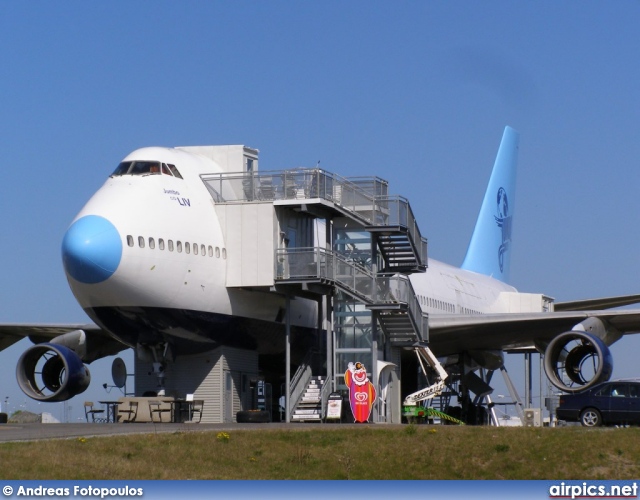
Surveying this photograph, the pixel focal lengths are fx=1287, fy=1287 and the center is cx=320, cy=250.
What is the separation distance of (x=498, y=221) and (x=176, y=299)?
3084cm

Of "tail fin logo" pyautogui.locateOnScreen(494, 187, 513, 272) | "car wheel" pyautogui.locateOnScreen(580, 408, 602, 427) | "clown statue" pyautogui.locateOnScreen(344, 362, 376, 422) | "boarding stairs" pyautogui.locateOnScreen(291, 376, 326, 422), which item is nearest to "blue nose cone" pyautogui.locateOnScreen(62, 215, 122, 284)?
"boarding stairs" pyautogui.locateOnScreen(291, 376, 326, 422)

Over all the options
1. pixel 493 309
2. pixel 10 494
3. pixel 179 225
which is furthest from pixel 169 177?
pixel 493 309

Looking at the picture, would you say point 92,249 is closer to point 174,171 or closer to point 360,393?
point 174,171

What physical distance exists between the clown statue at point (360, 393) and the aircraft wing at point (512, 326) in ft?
18.1

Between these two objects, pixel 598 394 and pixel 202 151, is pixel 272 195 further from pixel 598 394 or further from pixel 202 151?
pixel 598 394

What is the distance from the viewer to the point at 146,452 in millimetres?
19547

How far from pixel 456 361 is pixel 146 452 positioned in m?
25.0

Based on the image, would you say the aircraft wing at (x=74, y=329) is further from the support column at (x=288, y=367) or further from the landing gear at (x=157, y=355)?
the support column at (x=288, y=367)

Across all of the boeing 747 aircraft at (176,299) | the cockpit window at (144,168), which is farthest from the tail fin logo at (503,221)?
the cockpit window at (144,168)

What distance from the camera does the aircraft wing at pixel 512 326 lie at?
33.7 metres

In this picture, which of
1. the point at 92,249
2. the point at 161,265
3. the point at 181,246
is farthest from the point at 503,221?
the point at 92,249

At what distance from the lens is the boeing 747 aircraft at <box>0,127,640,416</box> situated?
27828 millimetres

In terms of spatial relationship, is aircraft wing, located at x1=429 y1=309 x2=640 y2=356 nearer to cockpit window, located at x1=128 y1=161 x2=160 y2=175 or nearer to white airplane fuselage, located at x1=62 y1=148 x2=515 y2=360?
white airplane fuselage, located at x1=62 y1=148 x2=515 y2=360

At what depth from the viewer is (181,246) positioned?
28938 millimetres
